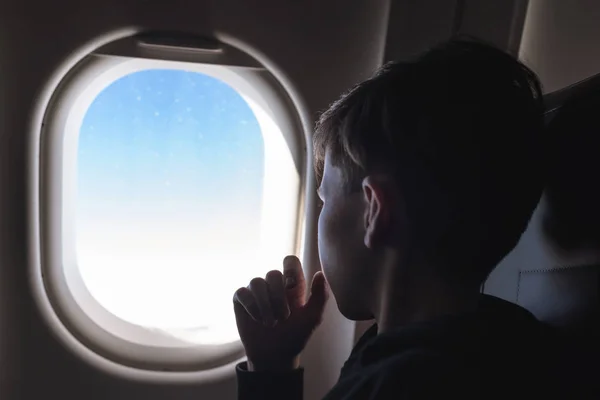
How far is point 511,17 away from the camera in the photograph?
104cm

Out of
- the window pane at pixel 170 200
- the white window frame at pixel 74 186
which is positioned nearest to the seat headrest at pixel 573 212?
the white window frame at pixel 74 186

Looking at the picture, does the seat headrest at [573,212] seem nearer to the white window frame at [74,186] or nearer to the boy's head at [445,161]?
the boy's head at [445,161]

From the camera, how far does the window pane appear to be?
1039 millimetres

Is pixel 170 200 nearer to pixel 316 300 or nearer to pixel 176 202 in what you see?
pixel 176 202

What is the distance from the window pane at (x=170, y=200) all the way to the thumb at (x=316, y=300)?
0.73ft

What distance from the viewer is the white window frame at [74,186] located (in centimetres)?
93

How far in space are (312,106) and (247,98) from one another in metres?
0.14

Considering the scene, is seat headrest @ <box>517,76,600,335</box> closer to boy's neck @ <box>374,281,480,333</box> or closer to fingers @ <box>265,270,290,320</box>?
boy's neck @ <box>374,281,480,333</box>

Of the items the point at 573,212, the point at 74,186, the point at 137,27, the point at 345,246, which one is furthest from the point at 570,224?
the point at 74,186

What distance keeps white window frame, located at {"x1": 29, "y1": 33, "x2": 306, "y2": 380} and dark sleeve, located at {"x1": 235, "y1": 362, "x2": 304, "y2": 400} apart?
0.21m

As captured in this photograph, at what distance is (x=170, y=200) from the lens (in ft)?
3.58

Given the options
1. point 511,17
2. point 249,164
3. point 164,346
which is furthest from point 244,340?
point 511,17

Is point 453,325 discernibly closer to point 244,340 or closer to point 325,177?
point 325,177

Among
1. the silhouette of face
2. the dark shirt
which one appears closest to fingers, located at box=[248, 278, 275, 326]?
the silhouette of face
